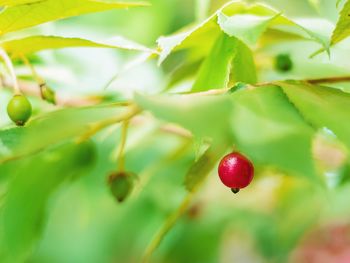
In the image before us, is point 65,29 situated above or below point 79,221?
above

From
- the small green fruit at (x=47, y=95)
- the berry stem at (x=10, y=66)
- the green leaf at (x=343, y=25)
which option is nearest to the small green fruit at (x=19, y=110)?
the berry stem at (x=10, y=66)

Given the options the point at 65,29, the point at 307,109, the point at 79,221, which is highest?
the point at 307,109

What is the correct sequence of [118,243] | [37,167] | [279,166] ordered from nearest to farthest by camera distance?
[279,166]
[37,167]
[118,243]

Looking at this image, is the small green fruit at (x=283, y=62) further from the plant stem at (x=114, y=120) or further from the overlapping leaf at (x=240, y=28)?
the plant stem at (x=114, y=120)

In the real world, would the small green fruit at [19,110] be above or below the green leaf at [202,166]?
above

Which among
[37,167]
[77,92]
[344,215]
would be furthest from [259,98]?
[344,215]

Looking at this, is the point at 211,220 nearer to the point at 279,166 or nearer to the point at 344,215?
the point at 344,215

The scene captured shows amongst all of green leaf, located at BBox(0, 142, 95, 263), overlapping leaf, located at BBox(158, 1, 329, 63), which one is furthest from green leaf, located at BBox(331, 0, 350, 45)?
green leaf, located at BBox(0, 142, 95, 263)
